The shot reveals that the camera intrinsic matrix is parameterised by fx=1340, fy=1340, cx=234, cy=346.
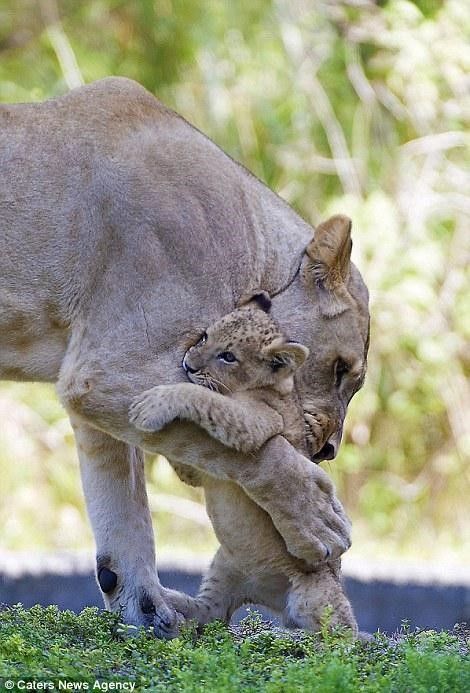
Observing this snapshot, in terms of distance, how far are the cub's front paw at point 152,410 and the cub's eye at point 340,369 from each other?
2.59 feet

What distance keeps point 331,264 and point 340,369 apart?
0.43 meters

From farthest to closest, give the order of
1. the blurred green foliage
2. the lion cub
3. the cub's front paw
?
the blurred green foliage < the lion cub < the cub's front paw

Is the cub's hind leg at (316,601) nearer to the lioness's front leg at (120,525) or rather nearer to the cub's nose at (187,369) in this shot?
the lioness's front leg at (120,525)

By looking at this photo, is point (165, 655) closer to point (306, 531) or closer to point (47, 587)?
point (306, 531)

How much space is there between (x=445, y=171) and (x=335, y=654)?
8343mm

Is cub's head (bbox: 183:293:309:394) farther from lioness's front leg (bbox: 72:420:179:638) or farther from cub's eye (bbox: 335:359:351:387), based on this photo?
lioness's front leg (bbox: 72:420:179:638)

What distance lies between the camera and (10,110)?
215 inches

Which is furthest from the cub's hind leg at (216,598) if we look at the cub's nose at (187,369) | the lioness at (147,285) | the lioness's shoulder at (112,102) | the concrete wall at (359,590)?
the concrete wall at (359,590)

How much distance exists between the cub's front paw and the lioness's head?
26.1 inches

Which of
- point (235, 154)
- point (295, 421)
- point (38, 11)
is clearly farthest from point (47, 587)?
point (38, 11)

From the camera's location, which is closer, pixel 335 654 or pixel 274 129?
pixel 335 654

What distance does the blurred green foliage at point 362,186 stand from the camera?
1159 centimetres

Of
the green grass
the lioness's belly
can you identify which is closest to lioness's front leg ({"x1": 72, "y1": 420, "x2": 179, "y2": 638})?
the green grass

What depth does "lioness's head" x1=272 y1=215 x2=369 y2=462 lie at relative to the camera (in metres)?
5.37
